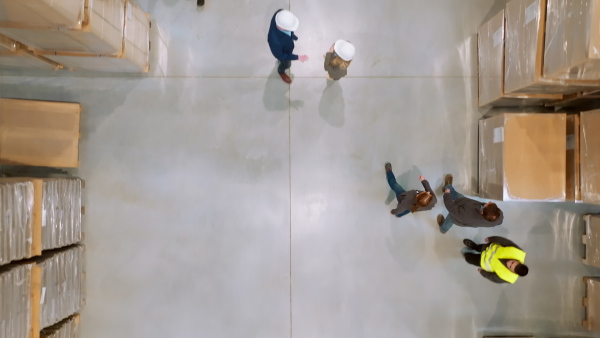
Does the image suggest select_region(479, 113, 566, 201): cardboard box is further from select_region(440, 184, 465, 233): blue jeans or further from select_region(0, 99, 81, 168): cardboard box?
select_region(0, 99, 81, 168): cardboard box

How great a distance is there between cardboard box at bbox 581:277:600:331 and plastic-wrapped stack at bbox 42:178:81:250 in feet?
16.9

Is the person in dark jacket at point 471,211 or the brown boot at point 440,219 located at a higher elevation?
the person in dark jacket at point 471,211

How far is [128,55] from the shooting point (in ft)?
10.7

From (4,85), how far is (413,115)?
4174 mm

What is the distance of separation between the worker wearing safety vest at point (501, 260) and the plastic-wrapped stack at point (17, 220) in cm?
388

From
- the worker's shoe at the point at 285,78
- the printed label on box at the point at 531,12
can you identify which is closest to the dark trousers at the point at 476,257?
the printed label on box at the point at 531,12

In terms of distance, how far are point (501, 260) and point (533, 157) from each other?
97cm

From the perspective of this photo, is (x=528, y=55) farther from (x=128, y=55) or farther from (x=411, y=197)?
(x=128, y=55)

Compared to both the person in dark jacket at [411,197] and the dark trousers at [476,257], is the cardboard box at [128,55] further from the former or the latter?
the dark trousers at [476,257]

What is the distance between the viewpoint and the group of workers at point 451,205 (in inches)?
118

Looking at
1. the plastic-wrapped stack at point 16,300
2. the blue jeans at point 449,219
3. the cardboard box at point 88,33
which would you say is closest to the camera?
the cardboard box at point 88,33

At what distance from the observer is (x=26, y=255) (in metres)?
3.01

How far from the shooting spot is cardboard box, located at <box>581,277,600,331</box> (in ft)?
12.1

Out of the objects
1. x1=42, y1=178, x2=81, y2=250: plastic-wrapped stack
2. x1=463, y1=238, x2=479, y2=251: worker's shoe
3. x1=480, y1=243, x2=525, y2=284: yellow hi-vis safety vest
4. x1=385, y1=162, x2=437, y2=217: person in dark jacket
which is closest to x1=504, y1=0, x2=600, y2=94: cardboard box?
x1=385, y1=162, x2=437, y2=217: person in dark jacket
